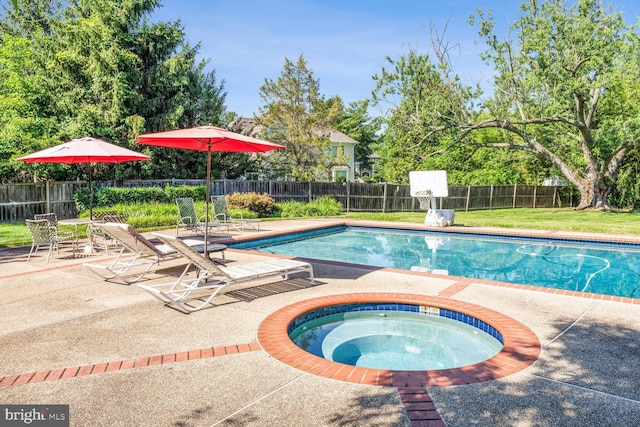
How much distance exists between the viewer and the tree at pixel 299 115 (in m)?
22.6

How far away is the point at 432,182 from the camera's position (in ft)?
53.9

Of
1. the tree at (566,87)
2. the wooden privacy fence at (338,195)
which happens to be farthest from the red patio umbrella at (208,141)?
the tree at (566,87)

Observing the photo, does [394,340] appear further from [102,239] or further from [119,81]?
[119,81]

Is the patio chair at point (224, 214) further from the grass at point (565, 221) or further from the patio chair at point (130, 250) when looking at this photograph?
the grass at point (565, 221)

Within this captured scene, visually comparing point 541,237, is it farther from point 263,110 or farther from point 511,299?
point 263,110

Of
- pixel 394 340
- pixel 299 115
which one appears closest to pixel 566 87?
pixel 299 115

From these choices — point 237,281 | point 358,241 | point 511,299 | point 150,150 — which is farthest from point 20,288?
point 150,150

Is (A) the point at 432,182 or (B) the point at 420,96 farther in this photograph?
(B) the point at 420,96

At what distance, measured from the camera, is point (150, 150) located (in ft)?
68.7

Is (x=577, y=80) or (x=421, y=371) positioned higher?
(x=577, y=80)

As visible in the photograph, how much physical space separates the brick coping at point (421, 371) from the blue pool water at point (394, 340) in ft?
0.64

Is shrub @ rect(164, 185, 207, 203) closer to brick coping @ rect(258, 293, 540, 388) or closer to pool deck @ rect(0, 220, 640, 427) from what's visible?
pool deck @ rect(0, 220, 640, 427)

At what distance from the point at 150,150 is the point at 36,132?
515 cm

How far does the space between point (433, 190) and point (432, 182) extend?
Result: 1.03 feet
